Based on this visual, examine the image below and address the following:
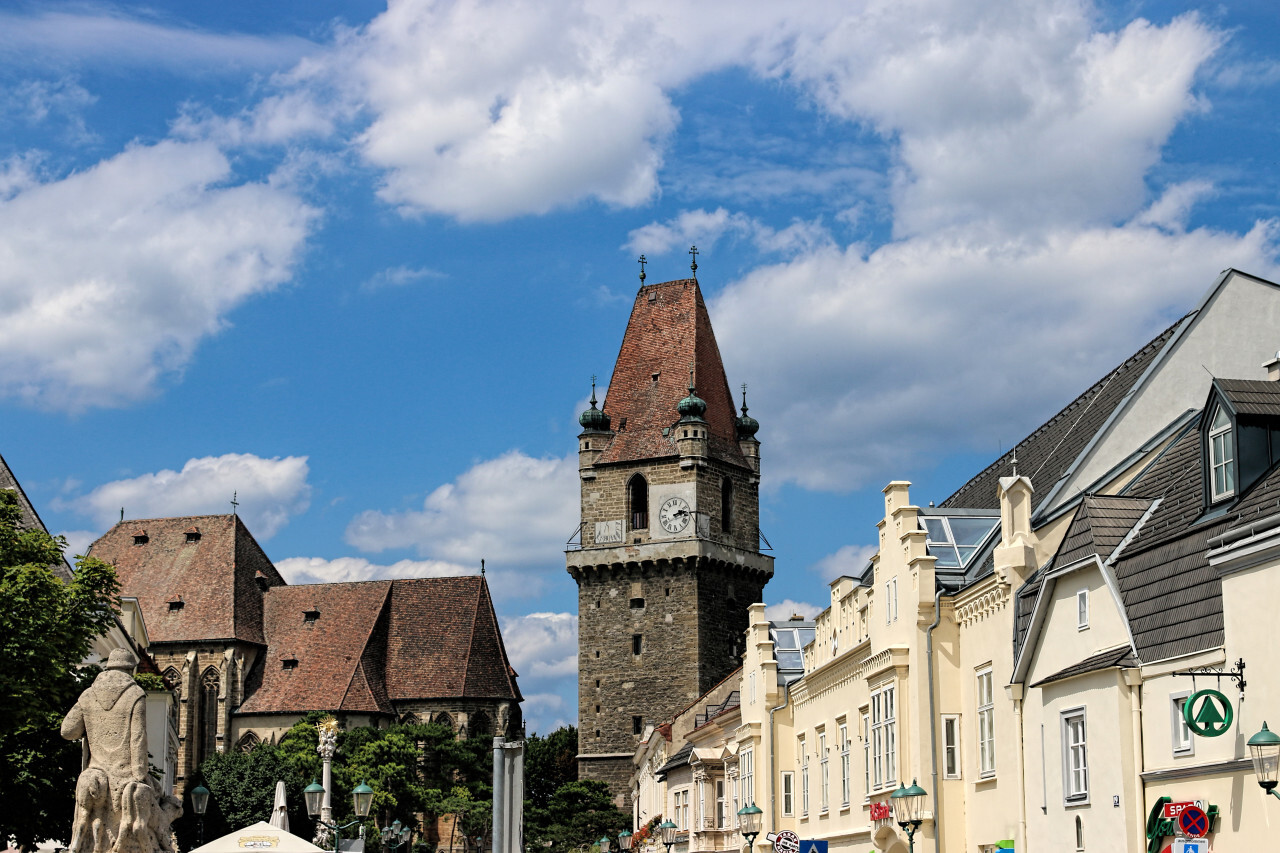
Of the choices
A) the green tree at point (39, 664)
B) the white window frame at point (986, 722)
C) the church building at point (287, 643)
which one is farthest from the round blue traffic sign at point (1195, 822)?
the church building at point (287, 643)

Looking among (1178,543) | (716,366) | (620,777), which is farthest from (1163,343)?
(716,366)

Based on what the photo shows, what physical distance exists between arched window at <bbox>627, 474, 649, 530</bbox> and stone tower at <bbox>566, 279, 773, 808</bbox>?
0.23ft

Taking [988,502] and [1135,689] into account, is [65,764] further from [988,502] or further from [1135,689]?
[1135,689]

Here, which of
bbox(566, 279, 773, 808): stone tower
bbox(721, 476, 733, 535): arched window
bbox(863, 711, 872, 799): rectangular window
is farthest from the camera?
bbox(721, 476, 733, 535): arched window

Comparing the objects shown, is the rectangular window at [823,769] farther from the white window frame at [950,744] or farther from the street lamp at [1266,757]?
the street lamp at [1266,757]

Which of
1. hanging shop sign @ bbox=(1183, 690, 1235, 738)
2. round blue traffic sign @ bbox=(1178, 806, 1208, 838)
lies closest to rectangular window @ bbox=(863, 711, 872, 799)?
round blue traffic sign @ bbox=(1178, 806, 1208, 838)

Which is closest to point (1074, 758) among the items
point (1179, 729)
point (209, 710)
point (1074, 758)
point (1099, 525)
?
point (1074, 758)

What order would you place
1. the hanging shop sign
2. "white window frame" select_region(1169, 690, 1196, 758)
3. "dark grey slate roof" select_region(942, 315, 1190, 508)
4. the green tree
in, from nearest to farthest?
the hanging shop sign < "white window frame" select_region(1169, 690, 1196, 758) < "dark grey slate roof" select_region(942, 315, 1190, 508) < the green tree

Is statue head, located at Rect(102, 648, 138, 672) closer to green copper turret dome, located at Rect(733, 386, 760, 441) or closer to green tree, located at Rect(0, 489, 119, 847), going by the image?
green tree, located at Rect(0, 489, 119, 847)

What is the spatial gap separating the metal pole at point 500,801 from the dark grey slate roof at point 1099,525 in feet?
34.5

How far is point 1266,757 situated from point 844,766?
17.0 metres

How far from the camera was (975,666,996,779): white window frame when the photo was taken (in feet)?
77.3

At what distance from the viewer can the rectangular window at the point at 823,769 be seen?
3275 centimetres

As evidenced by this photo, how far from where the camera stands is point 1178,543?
17.9 metres
